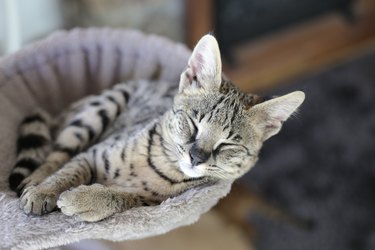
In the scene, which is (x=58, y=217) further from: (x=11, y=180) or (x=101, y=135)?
(x=101, y=135)

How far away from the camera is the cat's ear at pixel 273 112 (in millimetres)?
1142

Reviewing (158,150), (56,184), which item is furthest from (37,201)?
(158,150)

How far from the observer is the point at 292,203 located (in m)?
2.14

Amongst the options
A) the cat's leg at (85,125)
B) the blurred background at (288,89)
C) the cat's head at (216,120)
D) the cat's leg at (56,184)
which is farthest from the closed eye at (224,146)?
the blurred background at (288,89)

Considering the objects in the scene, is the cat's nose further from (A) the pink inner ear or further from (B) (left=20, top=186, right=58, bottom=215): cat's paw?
(B) (left=20, top=186, right=58, bottom=215): cat's paw

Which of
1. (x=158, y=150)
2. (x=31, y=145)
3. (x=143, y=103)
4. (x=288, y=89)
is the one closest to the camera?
(x=158, y=150)

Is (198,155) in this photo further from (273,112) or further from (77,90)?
(77,90)

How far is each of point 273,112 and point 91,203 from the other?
0.44 metres

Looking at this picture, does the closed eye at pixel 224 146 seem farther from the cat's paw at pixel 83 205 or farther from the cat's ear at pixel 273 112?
the cat's paw at pixel 83 205

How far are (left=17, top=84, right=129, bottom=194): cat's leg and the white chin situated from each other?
36 cm

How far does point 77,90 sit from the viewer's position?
1.62 metres

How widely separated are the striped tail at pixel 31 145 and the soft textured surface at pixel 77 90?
0.02 m

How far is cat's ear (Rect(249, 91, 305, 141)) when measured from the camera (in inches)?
44.9

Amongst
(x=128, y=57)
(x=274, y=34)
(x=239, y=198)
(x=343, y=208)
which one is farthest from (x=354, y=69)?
(x=128, y=57)
